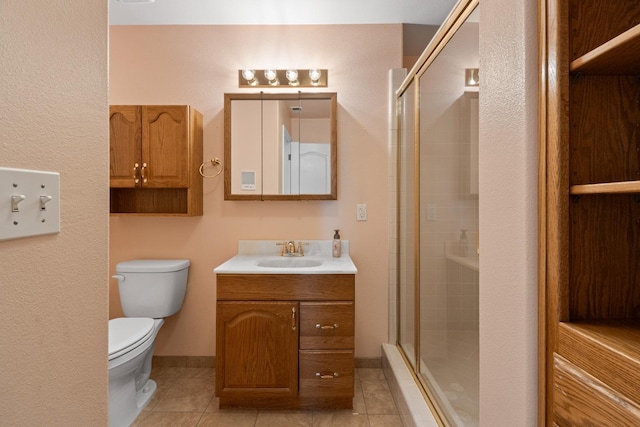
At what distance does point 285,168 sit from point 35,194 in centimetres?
177

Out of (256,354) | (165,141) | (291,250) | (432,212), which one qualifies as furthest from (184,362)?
(432,212)

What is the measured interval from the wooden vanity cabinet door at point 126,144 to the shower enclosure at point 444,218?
5.41 feet

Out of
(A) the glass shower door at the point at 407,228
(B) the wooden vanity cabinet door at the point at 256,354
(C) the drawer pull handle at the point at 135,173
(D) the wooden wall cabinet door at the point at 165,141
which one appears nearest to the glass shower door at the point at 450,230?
(A) the glass shower door at the point at 407,228

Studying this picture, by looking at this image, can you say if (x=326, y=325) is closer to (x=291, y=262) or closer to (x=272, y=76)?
(x=291, y=262)

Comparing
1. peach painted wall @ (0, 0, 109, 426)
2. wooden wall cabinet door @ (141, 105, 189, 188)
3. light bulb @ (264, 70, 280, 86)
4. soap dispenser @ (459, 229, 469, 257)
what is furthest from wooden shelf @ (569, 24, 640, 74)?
wooden wall cabinet door @ (141, 105, 189, 188)

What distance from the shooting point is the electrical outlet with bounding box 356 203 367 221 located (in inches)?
93.0

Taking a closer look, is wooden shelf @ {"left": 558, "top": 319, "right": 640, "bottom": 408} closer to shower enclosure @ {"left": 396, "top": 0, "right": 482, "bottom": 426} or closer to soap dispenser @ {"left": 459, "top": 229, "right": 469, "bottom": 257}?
shower enclosure @ {"left": 396, "top": 0, "right": 482, "bottom": 426}

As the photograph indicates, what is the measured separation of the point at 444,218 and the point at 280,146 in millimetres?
1146

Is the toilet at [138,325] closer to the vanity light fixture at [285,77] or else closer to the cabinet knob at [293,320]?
the cabinet knob at [293,320]

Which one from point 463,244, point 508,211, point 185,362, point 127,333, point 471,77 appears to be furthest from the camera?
point 185,362

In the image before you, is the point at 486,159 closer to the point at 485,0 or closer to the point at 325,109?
the point at 485,0

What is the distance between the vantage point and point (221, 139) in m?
2.36

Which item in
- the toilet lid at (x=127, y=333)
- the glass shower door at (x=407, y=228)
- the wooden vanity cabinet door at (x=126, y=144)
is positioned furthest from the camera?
the wooden vanity cabinet door at (x=126, y=144)

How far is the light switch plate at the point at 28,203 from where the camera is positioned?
0.52 meters
